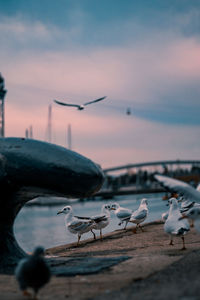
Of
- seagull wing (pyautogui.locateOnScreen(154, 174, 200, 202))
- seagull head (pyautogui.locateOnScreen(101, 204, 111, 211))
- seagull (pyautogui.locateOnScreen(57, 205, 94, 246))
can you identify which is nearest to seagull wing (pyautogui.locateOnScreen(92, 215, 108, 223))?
seagull (pyautogui.locateOnScreen(57, 205, 94, 246))

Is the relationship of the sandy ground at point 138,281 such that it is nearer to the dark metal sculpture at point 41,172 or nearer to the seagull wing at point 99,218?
the dark metal sculpture at point 41,172

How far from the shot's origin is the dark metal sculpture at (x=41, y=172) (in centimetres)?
602

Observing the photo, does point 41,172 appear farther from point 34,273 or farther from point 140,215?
point 140,215

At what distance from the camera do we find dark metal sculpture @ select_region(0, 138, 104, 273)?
6020mm

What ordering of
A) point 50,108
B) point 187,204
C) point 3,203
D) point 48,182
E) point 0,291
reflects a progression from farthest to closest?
point 50,108 → point 187,204 → point 3,203 → point 48,182 → point 0,291

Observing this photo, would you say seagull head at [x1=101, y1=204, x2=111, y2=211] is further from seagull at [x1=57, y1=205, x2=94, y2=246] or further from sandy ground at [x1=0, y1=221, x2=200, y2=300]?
sandy ground at [x1=0, y1=221, x2=200, y2=300]

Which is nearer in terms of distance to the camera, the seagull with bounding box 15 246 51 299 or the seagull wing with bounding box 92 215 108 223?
the seagull with bounding box 15 246 51 299

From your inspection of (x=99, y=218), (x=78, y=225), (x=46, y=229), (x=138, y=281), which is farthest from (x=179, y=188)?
(x=46, y=229)

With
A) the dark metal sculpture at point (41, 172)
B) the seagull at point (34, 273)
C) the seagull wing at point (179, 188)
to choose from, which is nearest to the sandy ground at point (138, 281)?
the seagull at point (34, 273)

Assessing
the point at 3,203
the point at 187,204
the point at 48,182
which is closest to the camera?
the point at 48,182

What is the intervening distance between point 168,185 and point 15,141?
230 centimetres

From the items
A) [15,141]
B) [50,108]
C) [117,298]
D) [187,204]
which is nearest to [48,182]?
[15,141]

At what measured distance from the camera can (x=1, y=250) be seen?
6.59 meters

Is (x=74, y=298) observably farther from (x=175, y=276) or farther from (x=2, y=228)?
(x=2, y=228)
